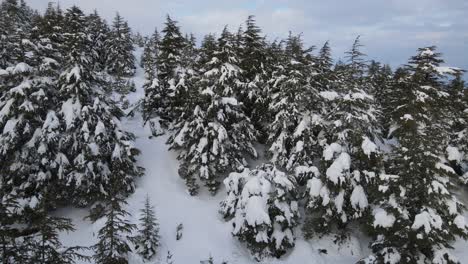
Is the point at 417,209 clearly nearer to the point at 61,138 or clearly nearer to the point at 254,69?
the point at 254,69

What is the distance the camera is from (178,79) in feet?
88.9

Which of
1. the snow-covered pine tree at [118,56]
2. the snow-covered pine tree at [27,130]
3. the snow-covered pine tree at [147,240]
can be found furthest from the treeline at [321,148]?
the snow-covered pine tree at [118,56]

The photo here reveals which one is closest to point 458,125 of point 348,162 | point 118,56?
point 348,162

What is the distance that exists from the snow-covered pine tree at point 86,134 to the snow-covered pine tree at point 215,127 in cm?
407

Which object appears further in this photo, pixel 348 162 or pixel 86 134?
pixel 86 134

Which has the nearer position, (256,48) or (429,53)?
(429,53)

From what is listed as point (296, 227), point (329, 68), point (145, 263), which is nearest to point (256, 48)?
point (329, 68)

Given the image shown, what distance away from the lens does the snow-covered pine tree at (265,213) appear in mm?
17516

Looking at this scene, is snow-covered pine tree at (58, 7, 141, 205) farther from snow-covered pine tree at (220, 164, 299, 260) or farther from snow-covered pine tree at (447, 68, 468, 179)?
snow-covered pine tree at (447, 68, 468, 179)

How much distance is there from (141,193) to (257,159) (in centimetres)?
855

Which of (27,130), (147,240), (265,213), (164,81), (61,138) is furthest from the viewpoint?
(164,81)

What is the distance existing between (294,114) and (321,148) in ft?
8.67

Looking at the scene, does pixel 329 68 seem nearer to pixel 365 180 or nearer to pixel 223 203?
pixel 365 180

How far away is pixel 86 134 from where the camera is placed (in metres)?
19.0
